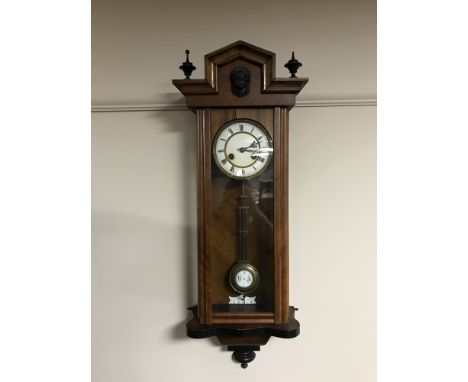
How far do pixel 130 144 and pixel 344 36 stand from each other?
29.0 inches

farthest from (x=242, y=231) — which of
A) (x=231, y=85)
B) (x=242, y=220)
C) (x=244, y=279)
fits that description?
(x=231, y=85)

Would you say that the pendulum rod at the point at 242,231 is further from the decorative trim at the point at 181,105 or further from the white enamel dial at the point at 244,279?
the decorative trim at the point at 181,105

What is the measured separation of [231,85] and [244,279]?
0.52m

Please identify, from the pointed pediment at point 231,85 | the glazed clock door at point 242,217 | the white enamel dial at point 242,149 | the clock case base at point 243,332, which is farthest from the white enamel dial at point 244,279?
the pointed pediment at point 231,85

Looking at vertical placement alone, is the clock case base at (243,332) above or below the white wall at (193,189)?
below

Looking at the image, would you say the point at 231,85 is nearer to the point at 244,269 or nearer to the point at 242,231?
the point at 242,231

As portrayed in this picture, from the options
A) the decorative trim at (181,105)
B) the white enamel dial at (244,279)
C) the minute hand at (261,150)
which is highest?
the decorative trim at (181,105)

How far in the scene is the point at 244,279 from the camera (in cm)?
86

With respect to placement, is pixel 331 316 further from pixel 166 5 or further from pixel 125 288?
pixel 166 5

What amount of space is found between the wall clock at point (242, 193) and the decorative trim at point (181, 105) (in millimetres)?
159

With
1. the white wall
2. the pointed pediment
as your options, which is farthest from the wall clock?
the white wall

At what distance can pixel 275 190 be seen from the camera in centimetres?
82

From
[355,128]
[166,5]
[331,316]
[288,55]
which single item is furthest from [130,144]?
[331,316]

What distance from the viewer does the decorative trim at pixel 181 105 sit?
953 mm
